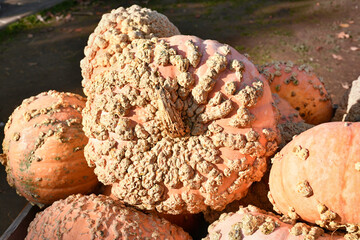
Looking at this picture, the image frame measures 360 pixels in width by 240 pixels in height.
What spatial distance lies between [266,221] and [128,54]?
881mm

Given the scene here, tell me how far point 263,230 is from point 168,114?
21.6 inches

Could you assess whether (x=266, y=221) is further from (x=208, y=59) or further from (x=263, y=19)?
(x=263, y=19)

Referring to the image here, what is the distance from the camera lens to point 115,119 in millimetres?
1382

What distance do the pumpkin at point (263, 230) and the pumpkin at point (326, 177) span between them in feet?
0.16

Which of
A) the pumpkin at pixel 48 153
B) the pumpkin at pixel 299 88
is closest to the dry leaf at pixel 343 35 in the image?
the pumpkin at pixel 299 88

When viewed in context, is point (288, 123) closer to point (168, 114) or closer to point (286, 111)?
point (286, 111)

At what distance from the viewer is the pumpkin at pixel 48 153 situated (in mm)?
1715

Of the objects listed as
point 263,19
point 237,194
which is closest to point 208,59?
point 237,194

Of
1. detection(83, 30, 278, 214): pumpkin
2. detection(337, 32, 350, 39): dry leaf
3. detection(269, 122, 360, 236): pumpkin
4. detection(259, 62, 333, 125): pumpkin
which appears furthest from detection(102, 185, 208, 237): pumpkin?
detection(337, 32, 350, 39): dry leaf

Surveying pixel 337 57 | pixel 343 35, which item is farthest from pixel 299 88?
pixel 343 35

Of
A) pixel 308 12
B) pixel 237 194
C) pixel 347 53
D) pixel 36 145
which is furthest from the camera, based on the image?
pixel 308 12

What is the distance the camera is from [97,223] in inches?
54.7

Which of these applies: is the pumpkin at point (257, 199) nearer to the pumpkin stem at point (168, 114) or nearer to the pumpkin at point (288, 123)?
the pumpkin at point (288, 123)

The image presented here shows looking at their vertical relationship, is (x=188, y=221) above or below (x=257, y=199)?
below
